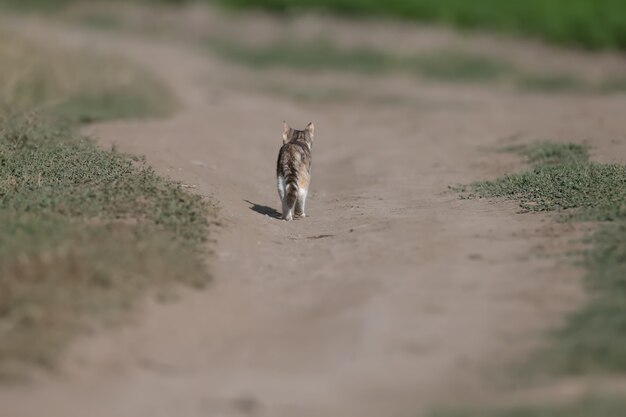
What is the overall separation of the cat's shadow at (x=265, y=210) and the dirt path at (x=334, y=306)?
47mm

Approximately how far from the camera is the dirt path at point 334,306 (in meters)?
6.58

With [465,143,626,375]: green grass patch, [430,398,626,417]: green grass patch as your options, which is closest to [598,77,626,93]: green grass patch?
[465,143,626,375]: green grass patch

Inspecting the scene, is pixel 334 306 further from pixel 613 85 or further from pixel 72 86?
pixel 613 85

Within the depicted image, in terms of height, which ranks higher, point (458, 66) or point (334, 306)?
point (458, 66)

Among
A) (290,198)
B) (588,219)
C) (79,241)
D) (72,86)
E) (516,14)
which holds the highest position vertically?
(516,14)

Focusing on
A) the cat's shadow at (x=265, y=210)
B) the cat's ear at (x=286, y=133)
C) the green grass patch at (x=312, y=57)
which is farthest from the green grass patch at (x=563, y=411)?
the green grass patch at (x=312, y=57)

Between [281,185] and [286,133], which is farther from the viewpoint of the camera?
[286,133]

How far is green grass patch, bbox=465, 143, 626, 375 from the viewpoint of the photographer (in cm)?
682

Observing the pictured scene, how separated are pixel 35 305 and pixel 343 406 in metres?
2.14

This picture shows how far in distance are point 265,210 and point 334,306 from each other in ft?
13.4

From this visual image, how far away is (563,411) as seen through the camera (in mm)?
6086

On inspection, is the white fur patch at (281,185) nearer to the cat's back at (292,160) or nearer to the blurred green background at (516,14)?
the cat's back at (292,160)

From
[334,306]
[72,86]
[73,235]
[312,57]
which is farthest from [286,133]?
[312,57]

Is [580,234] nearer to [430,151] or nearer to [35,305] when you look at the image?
[35,305]
